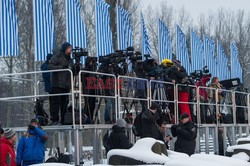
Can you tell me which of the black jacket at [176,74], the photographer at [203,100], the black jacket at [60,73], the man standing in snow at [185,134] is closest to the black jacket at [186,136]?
the man standing in snow at [185,134]

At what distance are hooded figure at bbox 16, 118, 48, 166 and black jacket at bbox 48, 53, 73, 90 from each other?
3.10 feet

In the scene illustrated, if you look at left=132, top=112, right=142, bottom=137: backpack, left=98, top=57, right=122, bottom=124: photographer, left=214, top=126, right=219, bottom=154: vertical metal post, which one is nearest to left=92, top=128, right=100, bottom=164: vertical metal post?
left=98, top=57, right=122, bottom=124: photographer

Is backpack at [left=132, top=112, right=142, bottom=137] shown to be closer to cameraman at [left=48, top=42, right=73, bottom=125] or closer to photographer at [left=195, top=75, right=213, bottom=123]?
cameraman at [left=48, top=42, right=73, bottom=125]

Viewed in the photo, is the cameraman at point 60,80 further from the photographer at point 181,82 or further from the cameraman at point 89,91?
the photographer at point 181,82

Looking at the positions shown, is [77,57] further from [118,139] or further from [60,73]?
[118,139]

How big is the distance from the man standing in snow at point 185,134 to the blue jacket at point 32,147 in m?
3.09

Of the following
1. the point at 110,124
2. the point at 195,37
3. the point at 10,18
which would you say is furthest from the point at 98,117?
the point at 195,37

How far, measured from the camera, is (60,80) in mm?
12328

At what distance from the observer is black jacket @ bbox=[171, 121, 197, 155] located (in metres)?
13.5

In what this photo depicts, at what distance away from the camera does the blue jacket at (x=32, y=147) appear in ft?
38.6

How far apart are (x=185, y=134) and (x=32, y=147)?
339 cm

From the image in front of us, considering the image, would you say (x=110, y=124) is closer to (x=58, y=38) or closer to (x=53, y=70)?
(x=53, y=70)

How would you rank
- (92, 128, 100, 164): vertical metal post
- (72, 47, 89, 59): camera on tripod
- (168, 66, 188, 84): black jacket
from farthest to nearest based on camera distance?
(168, 66, 188, 84): black jacket → (92, 128, 100, 164): vertical metal post → (72, 47, 89, 59): camera on tripod

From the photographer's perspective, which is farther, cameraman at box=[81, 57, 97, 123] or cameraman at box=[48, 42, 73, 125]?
cameraman at box=[81, 57, 97, 123]
